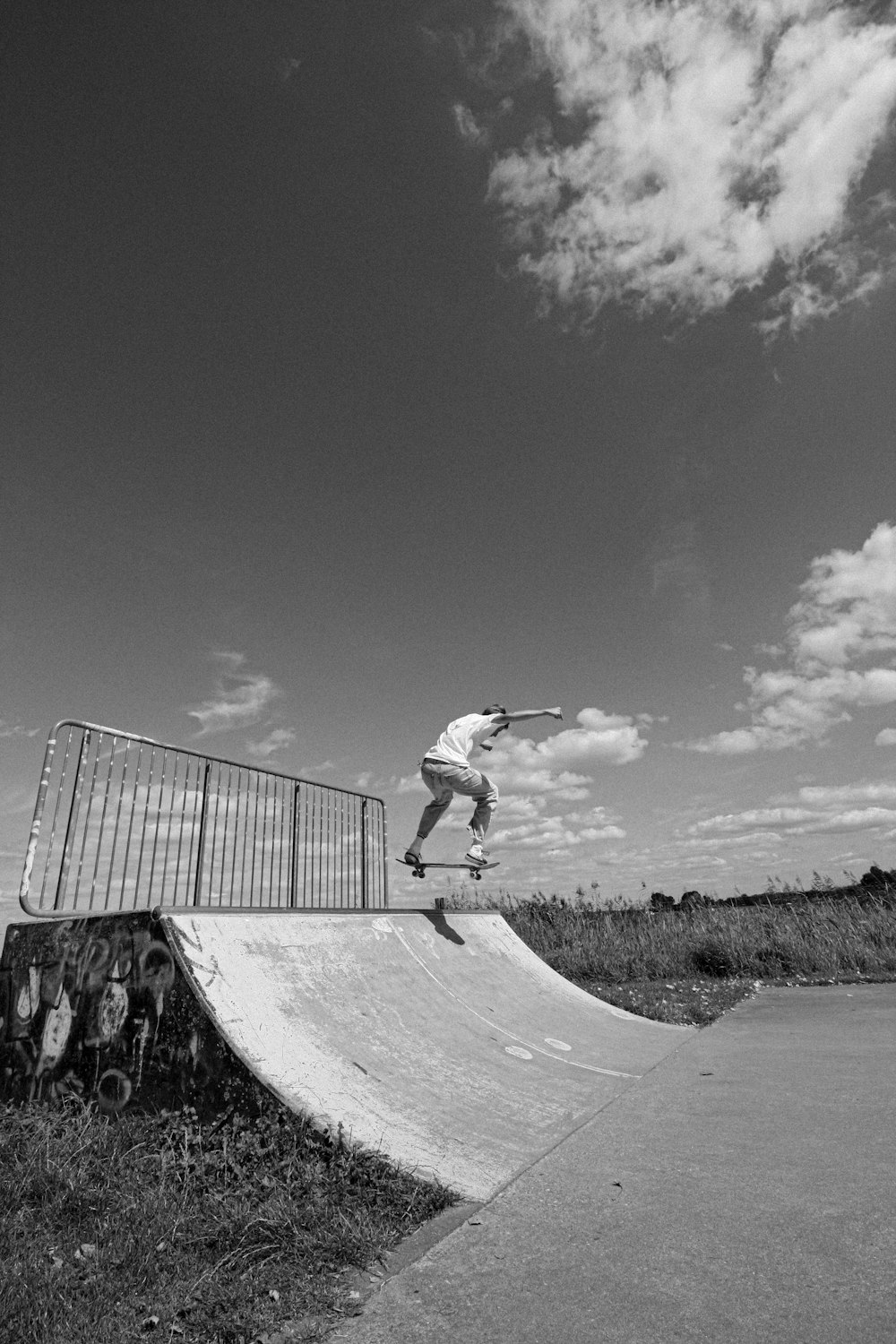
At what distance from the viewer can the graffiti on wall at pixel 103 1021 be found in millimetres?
3852

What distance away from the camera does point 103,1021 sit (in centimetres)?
431

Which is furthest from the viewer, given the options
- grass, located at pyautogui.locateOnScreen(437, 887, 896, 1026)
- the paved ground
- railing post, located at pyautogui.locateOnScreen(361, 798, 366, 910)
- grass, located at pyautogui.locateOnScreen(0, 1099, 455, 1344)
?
grass, located at pyautogui.locateOnScreen(437, 887, 896, 1026)

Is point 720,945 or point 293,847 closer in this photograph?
point 293,847

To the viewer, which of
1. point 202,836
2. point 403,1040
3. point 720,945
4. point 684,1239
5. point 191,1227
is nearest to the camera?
point 684,1239

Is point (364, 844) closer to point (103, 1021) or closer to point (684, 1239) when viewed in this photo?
point (103, 1021)

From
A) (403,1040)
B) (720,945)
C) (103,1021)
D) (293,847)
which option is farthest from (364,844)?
(720,945)

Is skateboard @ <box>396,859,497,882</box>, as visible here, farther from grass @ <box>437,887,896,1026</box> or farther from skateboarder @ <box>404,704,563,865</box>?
grass @ <box>437,887,896,1026</box>

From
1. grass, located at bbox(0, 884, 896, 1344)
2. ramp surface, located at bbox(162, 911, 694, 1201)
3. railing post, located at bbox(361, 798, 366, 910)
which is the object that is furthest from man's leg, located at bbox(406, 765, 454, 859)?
grass, located at bbox(0, 884, 896, 1344)

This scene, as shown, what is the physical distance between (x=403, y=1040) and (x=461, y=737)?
3453 mm

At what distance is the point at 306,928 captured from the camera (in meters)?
5.16

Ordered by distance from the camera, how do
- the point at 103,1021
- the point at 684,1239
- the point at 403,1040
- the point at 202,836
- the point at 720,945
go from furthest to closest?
the point at 720,945, the point at 202,836, the point at 403,1040, the point at 103,1021, the point at 684,1239

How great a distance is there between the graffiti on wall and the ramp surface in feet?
0.61

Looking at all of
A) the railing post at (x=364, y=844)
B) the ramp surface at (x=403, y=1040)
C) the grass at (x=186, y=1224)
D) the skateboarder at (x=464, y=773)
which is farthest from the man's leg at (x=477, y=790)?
the grass at (x=186, y=1224)

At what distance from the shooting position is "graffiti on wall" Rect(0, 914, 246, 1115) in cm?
385
